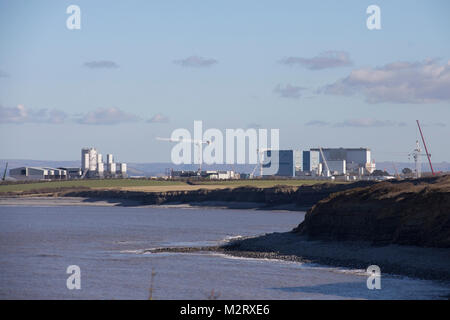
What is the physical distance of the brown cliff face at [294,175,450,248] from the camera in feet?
203

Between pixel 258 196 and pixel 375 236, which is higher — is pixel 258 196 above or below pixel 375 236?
above

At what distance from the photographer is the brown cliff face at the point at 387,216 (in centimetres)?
6184

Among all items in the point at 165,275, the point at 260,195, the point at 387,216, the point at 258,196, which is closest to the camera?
the point at 165,275

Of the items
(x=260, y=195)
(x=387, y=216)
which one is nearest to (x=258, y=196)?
(x=260, y=195)

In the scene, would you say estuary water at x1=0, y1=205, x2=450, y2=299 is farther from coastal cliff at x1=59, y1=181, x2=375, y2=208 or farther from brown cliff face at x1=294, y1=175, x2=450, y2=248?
coastal cliff at x1=59, y1=181, x2=375, y2=208

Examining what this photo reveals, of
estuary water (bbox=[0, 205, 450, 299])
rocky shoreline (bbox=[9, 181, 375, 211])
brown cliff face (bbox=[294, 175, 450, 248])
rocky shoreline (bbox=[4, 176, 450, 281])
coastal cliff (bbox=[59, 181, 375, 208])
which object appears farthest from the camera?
coastal cliff (bbox=[59, 181, 375, 208])

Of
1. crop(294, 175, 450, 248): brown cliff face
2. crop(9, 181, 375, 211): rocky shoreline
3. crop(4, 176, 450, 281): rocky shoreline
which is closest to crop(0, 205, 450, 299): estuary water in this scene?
crop(4, 176, 450, 281): rocky shoreline

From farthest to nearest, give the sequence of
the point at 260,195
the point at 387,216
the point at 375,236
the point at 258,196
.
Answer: the point at 260,195, the point at 258,196, the point at 387,216, the point at 375,236

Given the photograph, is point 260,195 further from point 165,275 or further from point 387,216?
point 165,275

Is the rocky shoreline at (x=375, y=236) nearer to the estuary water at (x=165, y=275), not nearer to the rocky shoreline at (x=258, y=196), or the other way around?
the estuary water at (x=165, y=275)

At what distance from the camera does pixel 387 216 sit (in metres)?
67.1

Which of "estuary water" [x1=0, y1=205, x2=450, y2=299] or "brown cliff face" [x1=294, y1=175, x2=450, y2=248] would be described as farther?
"brown cliff face" [x1=294, y1=175, x2=450, y2=248]

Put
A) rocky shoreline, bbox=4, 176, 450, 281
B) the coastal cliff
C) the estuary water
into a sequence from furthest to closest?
the coastal cliff → rocky shoreline, bbox=4, 176, 450, 281 → the estuary water
